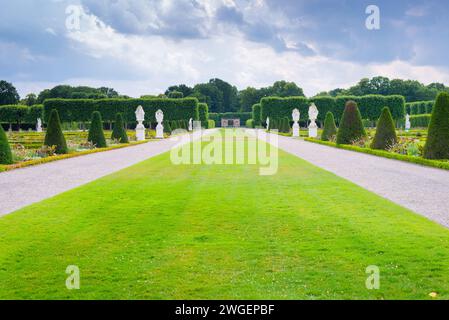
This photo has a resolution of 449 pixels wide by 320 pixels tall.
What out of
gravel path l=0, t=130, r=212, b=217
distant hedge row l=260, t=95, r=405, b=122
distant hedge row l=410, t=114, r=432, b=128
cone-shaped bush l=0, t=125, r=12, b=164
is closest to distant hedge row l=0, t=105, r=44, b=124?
distant hedge row l=260, t=95, r=405, b=122

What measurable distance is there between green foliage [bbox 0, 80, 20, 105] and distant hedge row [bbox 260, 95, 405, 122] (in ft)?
140

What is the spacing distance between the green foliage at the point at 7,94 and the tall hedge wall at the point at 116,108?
23897mm

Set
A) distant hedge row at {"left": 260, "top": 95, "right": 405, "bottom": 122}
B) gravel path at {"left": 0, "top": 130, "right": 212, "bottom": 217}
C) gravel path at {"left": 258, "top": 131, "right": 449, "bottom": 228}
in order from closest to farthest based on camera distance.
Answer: gravel path at {"left": 258, "top": 131, "right": 449, "bottom": 228}
gravel path at {"left": 0, "top": 130, "right": 212, "bottom": 217}
distant hedge row at {"left": 260, "top": 95, "right": 405, "bottom": 122}

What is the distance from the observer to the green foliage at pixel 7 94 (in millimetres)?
75125

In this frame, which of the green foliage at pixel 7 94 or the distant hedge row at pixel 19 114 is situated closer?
the distant hedge row at pixel 19 114

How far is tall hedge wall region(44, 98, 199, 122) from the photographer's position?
54875 mm

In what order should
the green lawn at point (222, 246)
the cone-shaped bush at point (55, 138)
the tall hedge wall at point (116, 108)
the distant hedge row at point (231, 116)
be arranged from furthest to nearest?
1. the distant hedge row at point (231, 116)
2. the tall hedge wall at point (116, 108)
3. the cone-shaped bush at point (55, 138)
4. the green lawn at point (222, 246)

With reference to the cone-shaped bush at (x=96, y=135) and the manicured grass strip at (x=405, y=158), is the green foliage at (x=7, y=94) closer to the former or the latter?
the cone-shaped bush at (x=96, y=135)

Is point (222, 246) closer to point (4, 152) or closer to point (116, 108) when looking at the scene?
point (4, 152)

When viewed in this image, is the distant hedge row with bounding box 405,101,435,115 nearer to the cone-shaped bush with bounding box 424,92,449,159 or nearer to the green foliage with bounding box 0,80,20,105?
the cone-shaped bush with bounding box 424,92,449,159

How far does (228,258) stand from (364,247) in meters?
1.45

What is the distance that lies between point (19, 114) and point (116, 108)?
13.1 m

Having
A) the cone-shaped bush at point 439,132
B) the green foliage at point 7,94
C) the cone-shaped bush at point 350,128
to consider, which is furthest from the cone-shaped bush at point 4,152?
the green foliage at point 7,94

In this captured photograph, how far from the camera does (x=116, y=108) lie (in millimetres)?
55000
